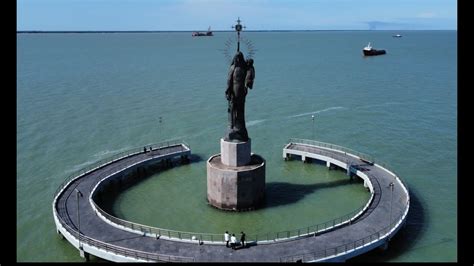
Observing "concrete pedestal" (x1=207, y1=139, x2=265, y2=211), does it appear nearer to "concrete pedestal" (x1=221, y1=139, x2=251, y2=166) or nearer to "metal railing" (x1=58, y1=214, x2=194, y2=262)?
"concrete pedestal" (x1=221, y1=139, x2=251, y2=166)

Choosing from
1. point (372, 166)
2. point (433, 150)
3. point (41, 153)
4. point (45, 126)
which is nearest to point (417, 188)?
point (372, 166)

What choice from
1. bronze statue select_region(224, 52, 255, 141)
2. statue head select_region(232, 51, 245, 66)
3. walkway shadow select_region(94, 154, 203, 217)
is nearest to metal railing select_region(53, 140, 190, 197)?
walkway shadow select_region(94, 154, 203, 217)

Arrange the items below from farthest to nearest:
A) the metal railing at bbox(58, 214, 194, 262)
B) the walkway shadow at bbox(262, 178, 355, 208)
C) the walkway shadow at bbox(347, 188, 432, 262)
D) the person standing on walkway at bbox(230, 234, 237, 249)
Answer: the walkway shadow at bbox(262, 178, 355, 208), the walkway shadow at bbox(347, 188, 432, 262), the person standing on walkway at bbox(230, 234, 237, 249), the metal railing at bbox(58, 214, 194, 262)

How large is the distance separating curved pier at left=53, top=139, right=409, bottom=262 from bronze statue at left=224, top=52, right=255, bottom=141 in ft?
35.8

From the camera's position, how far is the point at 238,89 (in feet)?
149

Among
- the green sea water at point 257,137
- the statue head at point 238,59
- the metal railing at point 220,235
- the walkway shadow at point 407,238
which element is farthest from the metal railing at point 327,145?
the statue head at point 238,59

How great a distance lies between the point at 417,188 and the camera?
5319cm

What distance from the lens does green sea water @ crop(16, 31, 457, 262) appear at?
44.8 metres

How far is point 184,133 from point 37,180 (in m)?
25.8

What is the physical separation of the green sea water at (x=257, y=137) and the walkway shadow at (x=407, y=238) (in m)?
0.12

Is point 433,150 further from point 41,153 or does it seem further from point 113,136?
point 41,153

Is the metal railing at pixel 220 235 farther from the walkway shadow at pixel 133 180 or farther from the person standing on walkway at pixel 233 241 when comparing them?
the walkway shadow at pixel 133 180

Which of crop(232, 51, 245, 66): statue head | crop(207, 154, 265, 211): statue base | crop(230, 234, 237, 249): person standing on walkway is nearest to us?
crop(230, 234, 237, 249): person standing on walkway

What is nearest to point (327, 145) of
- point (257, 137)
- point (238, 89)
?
point (257, 137)
